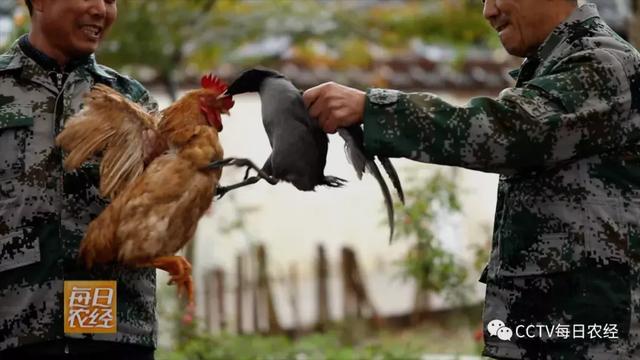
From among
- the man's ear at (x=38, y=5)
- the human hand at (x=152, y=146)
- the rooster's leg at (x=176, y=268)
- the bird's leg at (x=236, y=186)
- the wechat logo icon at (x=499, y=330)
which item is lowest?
the wechat logo icon at (x=499, y=330)

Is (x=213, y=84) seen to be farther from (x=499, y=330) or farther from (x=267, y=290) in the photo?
(x=267, y=290)

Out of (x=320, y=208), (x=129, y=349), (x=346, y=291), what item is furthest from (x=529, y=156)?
(x=320, y=208)

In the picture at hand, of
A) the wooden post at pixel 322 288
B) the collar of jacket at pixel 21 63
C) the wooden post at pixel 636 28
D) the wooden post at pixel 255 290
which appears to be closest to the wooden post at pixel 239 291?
the wooden post at pixel 255 290

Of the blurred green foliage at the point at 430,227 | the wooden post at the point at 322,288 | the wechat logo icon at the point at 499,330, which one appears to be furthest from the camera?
the wooden post at the point at 322,288

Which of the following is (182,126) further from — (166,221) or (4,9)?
(4,9)

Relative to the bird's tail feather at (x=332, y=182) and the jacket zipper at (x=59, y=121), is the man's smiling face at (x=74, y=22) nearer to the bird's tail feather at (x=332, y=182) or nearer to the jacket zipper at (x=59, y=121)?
the jacket zipper at (x=59, y=121)

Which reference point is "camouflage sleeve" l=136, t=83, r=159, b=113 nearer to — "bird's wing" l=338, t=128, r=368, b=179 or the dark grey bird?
the dark grey bird

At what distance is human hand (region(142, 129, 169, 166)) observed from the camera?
3.13m

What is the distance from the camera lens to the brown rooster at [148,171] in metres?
2.98

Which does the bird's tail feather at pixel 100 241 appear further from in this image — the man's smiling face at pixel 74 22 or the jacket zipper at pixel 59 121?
the man's smiling face at pixel 74 22

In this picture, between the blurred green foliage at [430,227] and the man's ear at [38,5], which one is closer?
the man's ear at [38,5]

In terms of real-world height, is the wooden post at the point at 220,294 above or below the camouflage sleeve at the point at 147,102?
below

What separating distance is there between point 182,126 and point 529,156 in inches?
39.0

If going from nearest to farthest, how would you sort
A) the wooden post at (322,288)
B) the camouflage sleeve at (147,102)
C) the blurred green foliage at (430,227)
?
1. the camouflage sleeve at (147,102)
2. the blurred green foliage at (430,227)
3. the wooden post at (322,288)
